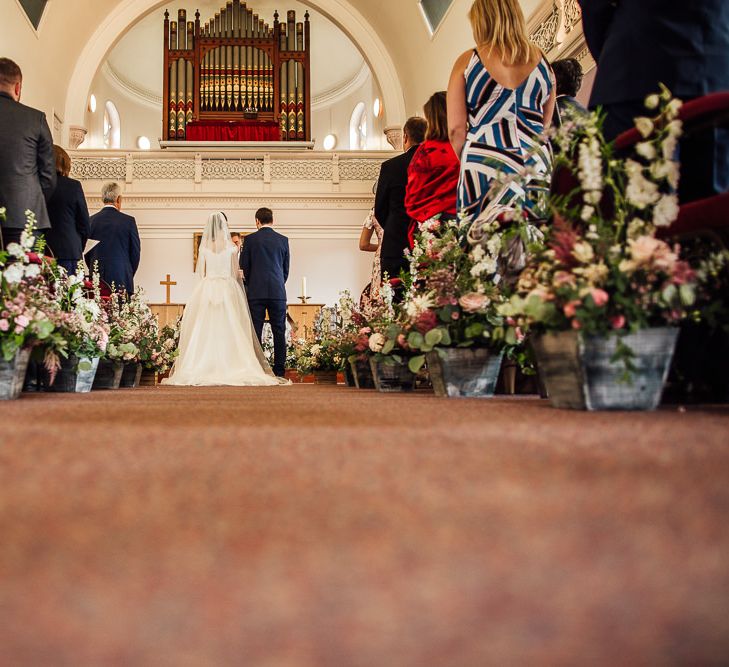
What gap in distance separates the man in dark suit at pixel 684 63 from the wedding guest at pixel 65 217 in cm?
396

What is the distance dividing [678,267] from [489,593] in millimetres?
1007

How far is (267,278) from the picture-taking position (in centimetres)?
666

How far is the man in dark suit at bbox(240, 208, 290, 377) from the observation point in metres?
6.65

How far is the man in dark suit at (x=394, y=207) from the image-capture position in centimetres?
453

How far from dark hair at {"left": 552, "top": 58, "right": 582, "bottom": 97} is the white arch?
1008 cm

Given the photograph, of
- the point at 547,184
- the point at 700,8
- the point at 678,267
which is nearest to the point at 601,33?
the point at 700,8

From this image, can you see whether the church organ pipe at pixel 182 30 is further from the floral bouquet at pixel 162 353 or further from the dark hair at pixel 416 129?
the dark hair at pixel 416 129

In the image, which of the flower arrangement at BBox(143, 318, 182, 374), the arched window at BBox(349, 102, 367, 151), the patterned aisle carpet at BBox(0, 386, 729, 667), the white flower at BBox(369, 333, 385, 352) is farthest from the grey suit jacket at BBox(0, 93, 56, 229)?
the arched window at BBox(349, 102, 367, 151)

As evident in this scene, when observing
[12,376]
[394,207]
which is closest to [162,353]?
[394,207]

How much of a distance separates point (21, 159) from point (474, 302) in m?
2.76

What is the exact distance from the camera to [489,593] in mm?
755

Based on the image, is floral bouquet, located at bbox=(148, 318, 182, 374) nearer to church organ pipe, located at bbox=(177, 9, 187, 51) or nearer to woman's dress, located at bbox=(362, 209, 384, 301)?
woman's dress, located at bbox=(362, 209, 384, 301)

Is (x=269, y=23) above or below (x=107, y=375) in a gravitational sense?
above

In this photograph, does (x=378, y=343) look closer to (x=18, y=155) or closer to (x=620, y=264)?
(x=620, y=264)
